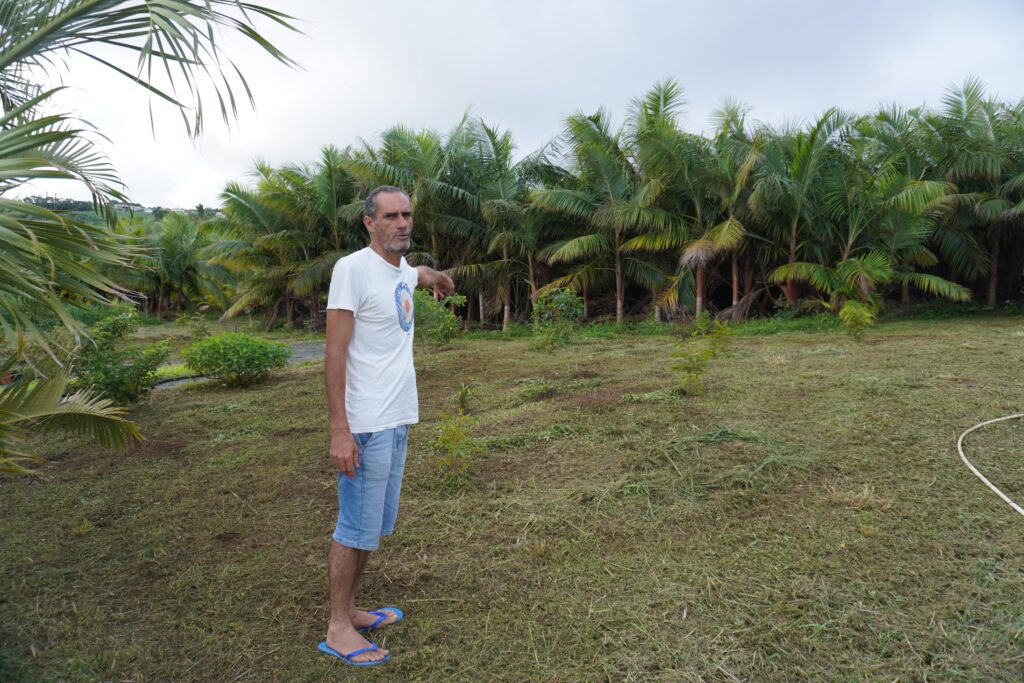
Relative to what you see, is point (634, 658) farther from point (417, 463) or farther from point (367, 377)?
point (417, 463)

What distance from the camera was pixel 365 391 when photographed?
2.38 meters

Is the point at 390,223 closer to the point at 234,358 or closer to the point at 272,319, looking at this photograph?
the point at 234,358

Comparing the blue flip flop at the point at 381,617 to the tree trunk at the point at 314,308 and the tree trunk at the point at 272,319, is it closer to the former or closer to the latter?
the tree trunk at the point at 314,308

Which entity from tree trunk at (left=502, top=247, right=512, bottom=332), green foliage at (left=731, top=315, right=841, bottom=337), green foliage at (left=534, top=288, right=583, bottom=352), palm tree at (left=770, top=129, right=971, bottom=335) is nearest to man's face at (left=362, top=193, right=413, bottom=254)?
green foliage at (left=534, top=288, right=583, bottom=352)

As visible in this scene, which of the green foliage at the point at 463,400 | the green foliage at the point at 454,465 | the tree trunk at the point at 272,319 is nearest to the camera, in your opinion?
the green foliage at the point at 454,465

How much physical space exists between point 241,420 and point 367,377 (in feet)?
14.8

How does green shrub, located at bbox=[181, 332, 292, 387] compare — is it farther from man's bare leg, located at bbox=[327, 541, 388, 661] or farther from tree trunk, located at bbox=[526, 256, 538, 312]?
tree trunk, located at bbox=[526, 256, 538, 312]

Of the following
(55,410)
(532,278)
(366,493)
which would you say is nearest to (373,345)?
(366,493)

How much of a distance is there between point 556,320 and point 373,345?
892 centimetres

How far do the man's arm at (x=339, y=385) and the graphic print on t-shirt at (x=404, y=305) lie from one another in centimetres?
20

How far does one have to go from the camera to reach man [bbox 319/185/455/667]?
7.60 feet

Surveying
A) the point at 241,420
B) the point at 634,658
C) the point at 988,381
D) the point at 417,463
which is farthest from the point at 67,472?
the point at 988,381

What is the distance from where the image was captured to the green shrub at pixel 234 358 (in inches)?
316

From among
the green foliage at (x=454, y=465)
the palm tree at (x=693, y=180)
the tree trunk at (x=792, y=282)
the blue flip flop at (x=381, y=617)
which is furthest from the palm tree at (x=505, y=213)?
the blue flip flop at (x=381, y=617)
